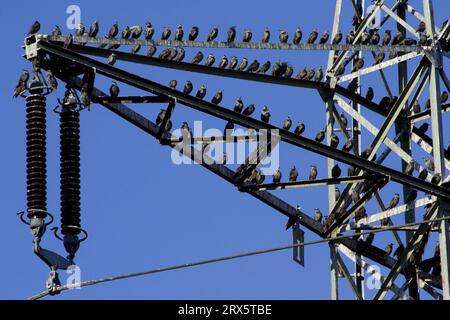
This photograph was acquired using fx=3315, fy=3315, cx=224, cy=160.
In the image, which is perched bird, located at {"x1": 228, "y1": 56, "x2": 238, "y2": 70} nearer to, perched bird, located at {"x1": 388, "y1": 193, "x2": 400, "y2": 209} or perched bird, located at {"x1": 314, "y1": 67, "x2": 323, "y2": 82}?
perched bird, located at {"x1": 314, "y1": 67, "x2": 323, "y2": 82}

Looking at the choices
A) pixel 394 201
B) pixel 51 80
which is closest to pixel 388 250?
pixel 394 201

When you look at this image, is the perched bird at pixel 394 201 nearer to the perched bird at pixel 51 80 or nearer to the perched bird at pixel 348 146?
the perched bird at pixel 348 146

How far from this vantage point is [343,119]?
3017 inches

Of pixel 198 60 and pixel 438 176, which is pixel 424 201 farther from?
pixel 198 60

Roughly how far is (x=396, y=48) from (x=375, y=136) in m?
2.21

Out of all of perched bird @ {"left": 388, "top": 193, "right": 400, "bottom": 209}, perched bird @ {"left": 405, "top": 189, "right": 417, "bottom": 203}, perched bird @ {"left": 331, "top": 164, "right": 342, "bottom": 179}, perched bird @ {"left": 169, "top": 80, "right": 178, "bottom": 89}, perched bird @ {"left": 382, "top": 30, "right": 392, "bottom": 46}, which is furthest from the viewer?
perched bird @ {"left": 382, "top": 30, "right": 392, "bottom": 46}

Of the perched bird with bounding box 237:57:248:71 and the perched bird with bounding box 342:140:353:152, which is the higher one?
the perched bird with bounding box 237:57:248:71

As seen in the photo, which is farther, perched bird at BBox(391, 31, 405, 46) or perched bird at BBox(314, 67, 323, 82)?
perched bird at BBox(391, 31, 405, 46)

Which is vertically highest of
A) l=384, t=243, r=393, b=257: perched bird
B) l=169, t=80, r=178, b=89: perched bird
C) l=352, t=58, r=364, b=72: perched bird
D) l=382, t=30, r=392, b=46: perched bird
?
l=382, t=30, r=392, b=46: perched bird

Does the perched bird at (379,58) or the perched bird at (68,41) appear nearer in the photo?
the perched bird at (68,41)

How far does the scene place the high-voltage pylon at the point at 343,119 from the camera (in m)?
71.1

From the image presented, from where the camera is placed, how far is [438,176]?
7394cm

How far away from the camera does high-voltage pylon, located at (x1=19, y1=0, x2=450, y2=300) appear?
233 feet
